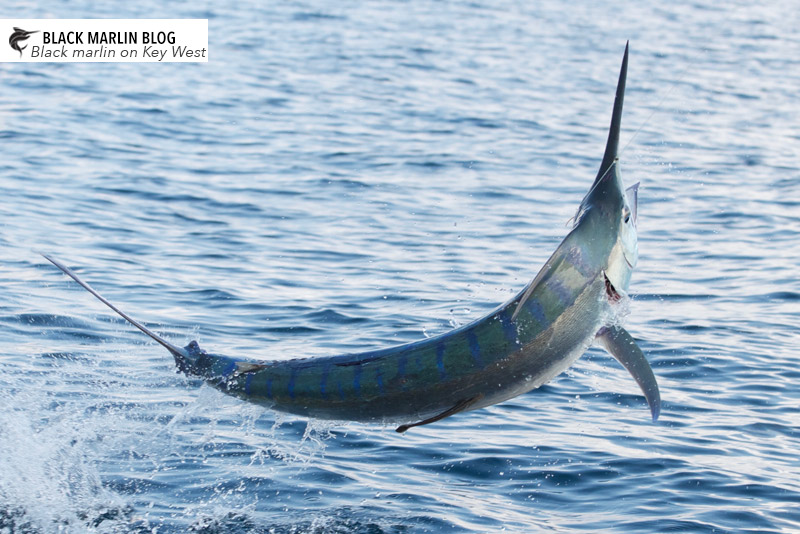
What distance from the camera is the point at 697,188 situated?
1720 centimetres

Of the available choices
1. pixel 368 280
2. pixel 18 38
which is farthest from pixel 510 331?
pixel 18 38

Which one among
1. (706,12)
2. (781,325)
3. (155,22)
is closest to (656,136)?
(781,325)

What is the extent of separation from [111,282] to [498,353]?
672 centimetres

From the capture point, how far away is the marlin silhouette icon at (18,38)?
24641mm

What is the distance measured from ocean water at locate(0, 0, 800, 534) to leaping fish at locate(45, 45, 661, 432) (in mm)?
701

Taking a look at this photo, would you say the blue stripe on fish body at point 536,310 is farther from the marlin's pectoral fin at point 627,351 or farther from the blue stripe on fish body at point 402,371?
the blue stripe on fish body at point 402,371

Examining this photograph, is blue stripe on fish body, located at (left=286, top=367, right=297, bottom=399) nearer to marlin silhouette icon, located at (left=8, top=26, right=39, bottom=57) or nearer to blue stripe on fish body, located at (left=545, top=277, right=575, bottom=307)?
blue stripe on fish body, located at (left=545, top=277, right=575, bottom=307)

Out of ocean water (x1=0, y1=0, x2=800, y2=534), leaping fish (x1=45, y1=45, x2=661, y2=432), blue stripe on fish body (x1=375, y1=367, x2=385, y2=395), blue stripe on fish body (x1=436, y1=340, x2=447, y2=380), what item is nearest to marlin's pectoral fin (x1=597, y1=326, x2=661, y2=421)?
leaping fish (x1=45, y1=45, x2=661, y2=432)

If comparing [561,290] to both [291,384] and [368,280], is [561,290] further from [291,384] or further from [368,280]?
[368,280]

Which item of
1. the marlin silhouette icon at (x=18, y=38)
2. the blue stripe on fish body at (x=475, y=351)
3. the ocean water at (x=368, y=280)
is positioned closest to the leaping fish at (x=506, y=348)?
the blue stripe on fish body at (x=475, y=351)

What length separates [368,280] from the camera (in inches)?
473

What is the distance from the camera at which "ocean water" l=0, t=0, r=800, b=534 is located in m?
7.36

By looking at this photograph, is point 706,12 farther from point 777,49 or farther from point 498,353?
point 498,353

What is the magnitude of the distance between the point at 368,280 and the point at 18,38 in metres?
16.2
